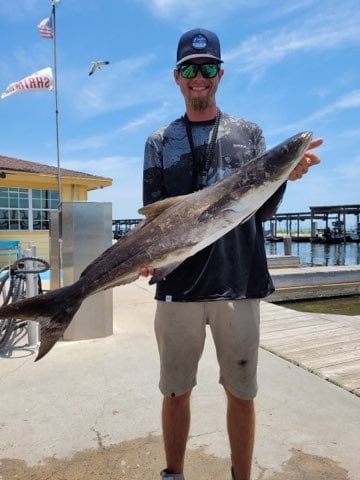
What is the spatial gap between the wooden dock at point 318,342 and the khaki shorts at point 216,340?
202 cm

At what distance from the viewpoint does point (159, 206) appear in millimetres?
2279

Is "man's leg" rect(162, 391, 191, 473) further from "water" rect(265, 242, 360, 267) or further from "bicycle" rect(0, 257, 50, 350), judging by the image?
"water" rect(265, 242, 360, 267)

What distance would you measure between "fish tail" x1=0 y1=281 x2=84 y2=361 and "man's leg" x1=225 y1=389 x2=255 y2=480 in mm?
1051

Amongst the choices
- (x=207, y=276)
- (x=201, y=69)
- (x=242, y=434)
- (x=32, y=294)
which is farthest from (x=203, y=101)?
(x=32, y=294)

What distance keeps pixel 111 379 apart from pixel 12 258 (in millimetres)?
10921

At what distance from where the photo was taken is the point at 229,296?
2242 millimetres

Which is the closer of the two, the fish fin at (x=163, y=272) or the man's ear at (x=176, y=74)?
the fish fin at (x=163, y=272)

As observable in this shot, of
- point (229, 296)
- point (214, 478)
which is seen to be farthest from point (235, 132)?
point (214, 478)

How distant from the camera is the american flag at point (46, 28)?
38.0 ft

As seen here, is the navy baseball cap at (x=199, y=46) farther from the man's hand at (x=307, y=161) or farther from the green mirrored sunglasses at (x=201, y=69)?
the man's hand at (x=307, y=161)

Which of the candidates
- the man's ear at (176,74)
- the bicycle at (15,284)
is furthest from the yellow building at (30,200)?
the man's ear at (176,74)

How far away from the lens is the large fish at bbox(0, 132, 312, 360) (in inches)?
A: 83.9

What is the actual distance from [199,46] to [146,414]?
2749mm

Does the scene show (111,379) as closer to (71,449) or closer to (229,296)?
(71,449)
